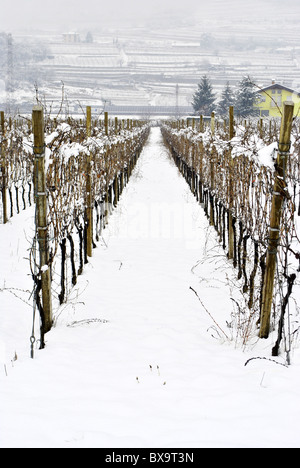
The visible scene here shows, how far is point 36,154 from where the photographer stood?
176 inches

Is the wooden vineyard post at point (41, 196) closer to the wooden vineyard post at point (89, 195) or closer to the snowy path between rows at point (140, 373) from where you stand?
the snowy path between rows at point (140, 373)

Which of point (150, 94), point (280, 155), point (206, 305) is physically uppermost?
point (150, 94)

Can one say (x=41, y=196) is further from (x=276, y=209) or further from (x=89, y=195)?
(x=89, y=195)

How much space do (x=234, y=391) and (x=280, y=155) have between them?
1.99 meters

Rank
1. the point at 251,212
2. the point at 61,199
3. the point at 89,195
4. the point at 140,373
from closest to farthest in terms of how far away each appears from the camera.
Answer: the point at 140,373, the point at 61,199, the point at 251,212, the point at 89,195

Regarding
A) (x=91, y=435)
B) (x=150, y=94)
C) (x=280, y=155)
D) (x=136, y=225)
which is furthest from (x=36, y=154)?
(x=150, y=94)

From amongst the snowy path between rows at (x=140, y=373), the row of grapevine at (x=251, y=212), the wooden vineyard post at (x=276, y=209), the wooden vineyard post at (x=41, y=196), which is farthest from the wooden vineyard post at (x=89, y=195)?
the wooden vineyard post at (x=276, y=209)

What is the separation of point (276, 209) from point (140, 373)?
1.86 metres

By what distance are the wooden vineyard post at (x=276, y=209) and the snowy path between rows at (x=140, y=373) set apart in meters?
0.31

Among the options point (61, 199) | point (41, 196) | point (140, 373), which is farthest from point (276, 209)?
point (61, 199)

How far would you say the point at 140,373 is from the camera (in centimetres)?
→ 411
